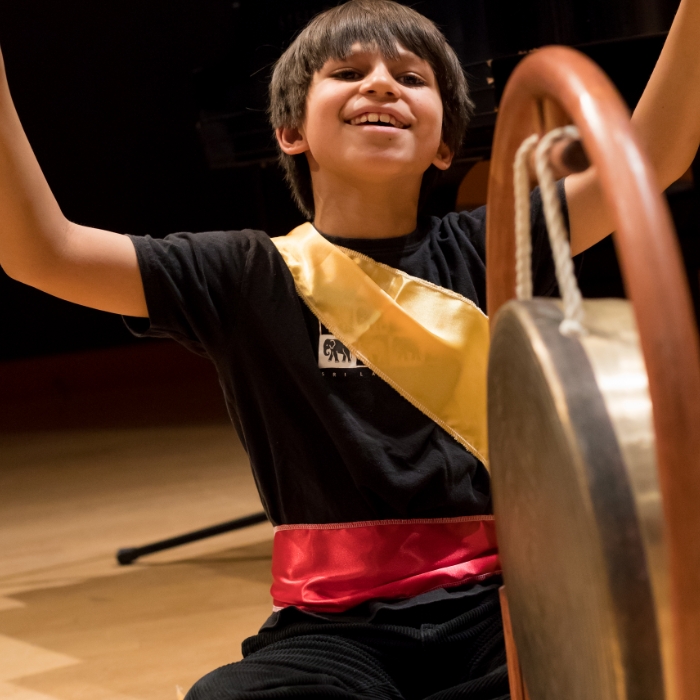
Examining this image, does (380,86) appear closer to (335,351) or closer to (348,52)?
(348,52)

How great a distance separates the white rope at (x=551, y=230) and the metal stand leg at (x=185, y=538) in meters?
1.40

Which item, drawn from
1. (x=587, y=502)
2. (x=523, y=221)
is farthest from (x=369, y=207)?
(x=587, y=502)

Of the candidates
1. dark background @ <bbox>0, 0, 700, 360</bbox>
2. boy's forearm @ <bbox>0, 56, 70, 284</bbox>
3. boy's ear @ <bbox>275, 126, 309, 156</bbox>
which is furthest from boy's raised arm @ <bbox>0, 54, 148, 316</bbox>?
dark background @ <bbox>0, 0, 700, 360</bbox>

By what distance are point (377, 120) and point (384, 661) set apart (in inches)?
22.2

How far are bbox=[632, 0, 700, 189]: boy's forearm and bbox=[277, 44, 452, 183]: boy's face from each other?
0.77 feet

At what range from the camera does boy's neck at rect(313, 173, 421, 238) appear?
1130 millimetres

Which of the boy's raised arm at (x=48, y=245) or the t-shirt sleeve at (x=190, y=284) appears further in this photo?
the t-shirt sleeve at (x=190, y=284)

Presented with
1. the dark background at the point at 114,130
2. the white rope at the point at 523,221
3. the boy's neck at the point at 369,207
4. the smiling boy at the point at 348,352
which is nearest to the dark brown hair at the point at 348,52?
the smiling boy at the point at 348,352

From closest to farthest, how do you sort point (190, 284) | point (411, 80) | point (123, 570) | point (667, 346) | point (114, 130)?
point (667, 346) → point (190, 284) → point (411, 80) → point (123, 570) → point (114, 130)

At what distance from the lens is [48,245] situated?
96 centimetres

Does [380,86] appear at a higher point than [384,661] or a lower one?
higher

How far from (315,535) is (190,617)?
2.16 feet

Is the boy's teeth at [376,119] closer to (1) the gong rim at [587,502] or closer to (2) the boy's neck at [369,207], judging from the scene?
(2) the boy's neck at [369,207]

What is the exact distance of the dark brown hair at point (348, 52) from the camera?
1.17 metres
